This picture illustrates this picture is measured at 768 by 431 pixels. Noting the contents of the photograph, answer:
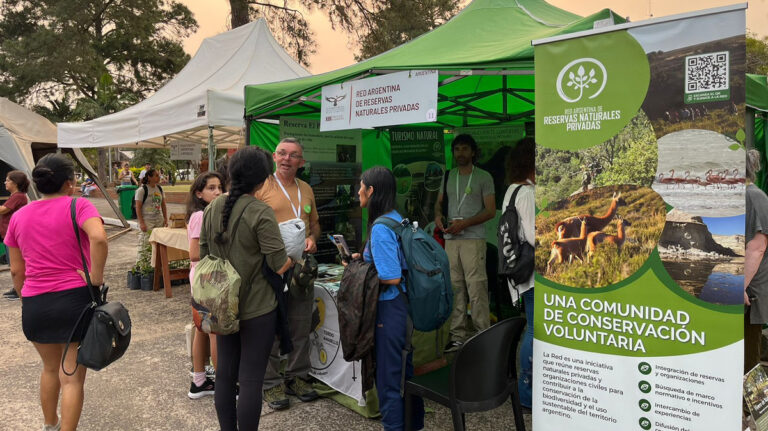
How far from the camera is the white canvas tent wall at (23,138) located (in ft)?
31.1

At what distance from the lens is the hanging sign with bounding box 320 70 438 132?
120 inches

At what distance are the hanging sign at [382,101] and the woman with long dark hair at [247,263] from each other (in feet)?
3.25

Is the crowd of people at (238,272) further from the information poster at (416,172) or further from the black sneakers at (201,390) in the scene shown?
the information poster at (416,172)

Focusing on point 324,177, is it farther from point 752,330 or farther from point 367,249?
point 752,330

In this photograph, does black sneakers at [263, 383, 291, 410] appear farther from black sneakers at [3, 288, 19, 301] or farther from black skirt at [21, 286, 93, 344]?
black sneakers at [3, 288, 19, 301]

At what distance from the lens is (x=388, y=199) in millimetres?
2633

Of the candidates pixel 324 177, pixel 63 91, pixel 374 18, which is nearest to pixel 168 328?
pixel 324 177

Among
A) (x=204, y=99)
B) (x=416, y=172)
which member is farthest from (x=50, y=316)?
(x=416, y=172)

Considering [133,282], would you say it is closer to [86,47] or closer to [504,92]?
[504,92]

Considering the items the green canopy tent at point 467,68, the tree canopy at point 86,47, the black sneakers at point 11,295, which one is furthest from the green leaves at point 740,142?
the tree canopy at point 86,47

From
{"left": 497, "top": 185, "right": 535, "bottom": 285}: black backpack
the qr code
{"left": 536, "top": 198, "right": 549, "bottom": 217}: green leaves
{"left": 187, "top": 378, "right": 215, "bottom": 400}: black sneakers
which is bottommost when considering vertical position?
{"left": 187, "top": 378, "right": 215, "bottom": 400}: black sneakers

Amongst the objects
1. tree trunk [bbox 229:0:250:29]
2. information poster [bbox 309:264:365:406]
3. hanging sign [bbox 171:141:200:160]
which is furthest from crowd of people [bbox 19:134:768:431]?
tree trunk [bbox 229:0:250:29]

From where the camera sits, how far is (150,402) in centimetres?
355

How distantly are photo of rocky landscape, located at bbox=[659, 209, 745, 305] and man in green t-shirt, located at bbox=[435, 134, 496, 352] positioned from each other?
242 centimetres
